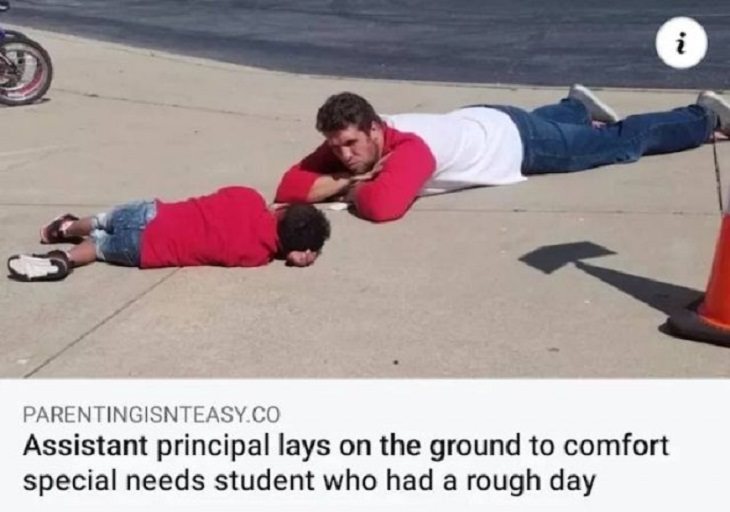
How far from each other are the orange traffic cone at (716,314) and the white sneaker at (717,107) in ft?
11.9

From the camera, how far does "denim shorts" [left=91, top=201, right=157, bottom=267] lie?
6.08 metres

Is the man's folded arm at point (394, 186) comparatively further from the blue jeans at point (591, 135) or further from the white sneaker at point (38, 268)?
the white sneaker at point (38, 268)

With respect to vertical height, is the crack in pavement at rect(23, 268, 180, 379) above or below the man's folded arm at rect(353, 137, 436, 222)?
below

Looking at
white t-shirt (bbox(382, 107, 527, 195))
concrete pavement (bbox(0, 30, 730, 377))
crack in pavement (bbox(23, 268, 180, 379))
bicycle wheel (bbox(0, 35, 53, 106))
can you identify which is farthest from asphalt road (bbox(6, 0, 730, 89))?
crack in pavement (bbox(23, 268, 180, 379))

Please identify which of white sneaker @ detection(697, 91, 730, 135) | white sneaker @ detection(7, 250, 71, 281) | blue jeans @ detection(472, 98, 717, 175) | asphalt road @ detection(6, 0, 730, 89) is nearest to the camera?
white sneaker @ detection(7, 250, 71, 281)

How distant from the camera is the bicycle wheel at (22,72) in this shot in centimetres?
1052

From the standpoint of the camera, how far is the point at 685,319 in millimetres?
5223

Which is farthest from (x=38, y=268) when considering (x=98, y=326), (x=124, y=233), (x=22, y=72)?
(x=22, y=72)

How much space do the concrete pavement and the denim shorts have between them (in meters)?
0.07

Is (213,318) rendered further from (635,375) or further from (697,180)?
(697,180)

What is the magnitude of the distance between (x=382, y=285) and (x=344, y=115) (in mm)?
1109

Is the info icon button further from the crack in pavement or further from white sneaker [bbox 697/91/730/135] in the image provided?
the crack in pavement

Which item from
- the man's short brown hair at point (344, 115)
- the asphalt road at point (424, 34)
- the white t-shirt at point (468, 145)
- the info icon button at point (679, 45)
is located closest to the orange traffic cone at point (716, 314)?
the info icon button at point (679, 45)

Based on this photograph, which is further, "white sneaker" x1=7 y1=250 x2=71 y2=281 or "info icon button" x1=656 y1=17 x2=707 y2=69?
"info icon button" x1=656 y1=17 x2=707 y2=69
